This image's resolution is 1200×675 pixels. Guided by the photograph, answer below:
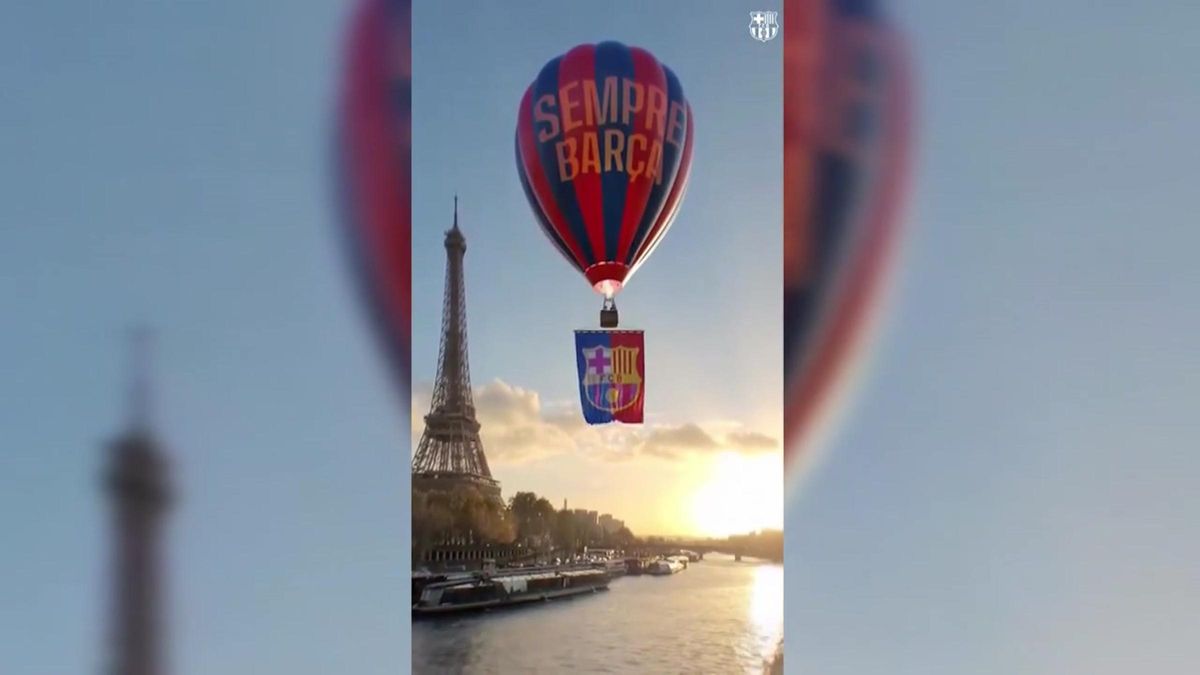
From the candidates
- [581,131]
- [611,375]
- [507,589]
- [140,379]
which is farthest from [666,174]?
[140,379]

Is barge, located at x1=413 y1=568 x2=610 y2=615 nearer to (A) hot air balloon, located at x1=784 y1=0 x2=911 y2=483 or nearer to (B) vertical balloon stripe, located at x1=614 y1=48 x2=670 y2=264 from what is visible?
(A) hot air balloon, located at x1=784 y1=0 x2=911 y2=483

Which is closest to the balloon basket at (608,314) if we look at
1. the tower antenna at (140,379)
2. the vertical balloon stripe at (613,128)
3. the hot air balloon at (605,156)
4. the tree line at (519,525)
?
the hot air balloon at (605,156)

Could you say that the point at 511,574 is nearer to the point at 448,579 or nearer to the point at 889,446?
the point at 448,579

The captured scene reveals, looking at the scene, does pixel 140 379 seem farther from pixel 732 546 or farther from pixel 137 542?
pixel 732 546

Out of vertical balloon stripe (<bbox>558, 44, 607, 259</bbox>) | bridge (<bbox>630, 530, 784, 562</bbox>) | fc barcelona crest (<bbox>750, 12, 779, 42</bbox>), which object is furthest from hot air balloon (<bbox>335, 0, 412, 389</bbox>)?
fc barcelona crest (<bbox>750, 12, 779, 42</bbox>)

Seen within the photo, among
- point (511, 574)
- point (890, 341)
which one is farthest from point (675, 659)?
point (890, 341)

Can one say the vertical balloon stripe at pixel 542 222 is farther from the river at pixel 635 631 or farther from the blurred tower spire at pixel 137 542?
the blurred tower spire at pixel 137 542
